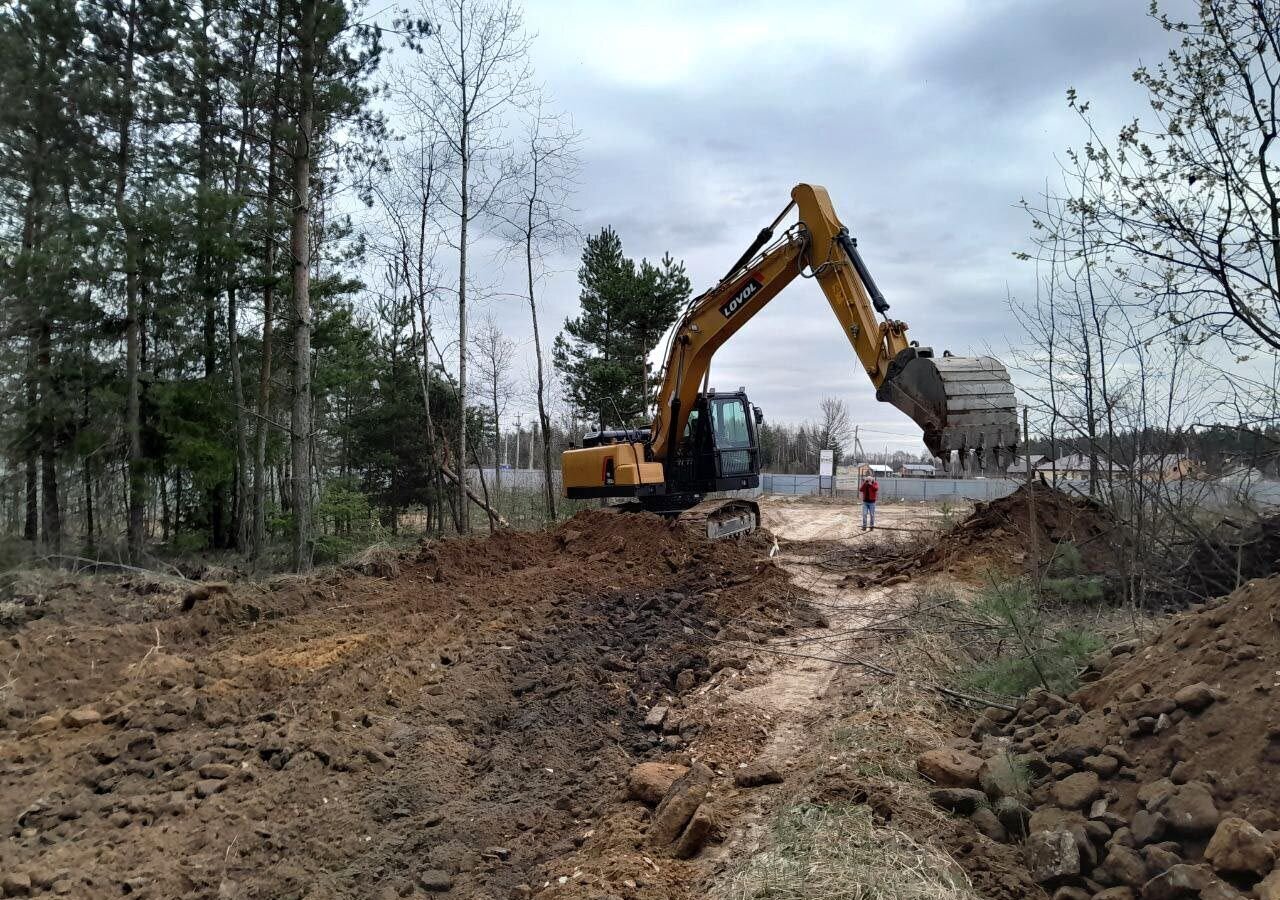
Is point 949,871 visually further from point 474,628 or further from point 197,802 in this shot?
point 474,628

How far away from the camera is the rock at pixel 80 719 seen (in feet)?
18.2

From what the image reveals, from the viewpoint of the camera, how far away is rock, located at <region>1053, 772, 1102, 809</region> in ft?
11.1

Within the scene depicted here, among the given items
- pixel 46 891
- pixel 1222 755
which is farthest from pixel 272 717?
pixel 1222 755

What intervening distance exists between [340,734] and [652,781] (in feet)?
7.25

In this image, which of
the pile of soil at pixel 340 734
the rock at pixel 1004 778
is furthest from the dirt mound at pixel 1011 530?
the rock at pixel 1004 778

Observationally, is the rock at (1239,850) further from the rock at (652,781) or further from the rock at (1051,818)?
the rock at (652,781)

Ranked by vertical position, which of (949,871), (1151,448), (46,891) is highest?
(1151,448)

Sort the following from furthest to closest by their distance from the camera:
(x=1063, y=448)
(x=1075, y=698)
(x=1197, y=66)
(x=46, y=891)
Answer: (x=1063, y=448) < (x=1197, y=66) < (x=1075, y=698) < (x=46, y=891)

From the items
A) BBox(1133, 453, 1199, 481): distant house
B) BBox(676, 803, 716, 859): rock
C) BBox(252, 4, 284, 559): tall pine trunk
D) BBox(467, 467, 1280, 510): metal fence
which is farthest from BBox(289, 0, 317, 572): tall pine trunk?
BBox(1133, 453, 1199, 481): distant house

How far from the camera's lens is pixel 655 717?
6.05 metres

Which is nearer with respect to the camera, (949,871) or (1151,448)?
(949,871)

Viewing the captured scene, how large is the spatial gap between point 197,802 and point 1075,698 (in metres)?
4.83

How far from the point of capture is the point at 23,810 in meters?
4.41

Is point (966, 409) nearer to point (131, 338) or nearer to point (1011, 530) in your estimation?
point (1011, 530)
